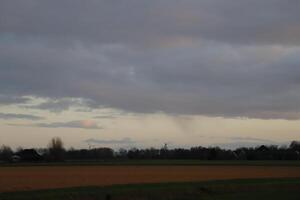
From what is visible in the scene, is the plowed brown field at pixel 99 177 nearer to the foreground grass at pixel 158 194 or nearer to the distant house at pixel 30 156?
the foreground grass at pixel 158 194

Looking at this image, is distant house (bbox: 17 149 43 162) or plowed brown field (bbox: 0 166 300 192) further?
distant house (bbox: 17 149 43 162)

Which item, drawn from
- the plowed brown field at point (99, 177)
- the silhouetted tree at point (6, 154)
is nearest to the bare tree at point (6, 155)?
the silhouetted tree at point (6, 154)

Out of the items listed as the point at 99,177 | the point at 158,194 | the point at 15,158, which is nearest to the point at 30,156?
the point at 15,158

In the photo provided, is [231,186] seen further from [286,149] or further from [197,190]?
[286,149]

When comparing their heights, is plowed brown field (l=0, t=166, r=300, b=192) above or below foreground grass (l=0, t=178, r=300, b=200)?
above

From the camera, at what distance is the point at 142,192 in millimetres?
36969

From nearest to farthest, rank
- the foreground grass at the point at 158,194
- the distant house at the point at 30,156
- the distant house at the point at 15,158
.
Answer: the foreground grass at the point at 158,194
the distant house at the point at 30,156
the distant house at the point at 15,158

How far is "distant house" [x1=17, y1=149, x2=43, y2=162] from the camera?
169 m

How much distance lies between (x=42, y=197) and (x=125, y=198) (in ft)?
17.1

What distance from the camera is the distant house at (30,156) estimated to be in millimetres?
169212

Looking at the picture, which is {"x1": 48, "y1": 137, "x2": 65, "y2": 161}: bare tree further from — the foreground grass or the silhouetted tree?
the foreground grass

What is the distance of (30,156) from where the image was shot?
17088cm

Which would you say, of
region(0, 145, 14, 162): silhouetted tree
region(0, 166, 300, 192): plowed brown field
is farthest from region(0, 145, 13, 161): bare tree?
region(0, 166, 300, 192): plowed brown field

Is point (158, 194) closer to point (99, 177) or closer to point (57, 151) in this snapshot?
point (99, 177)
